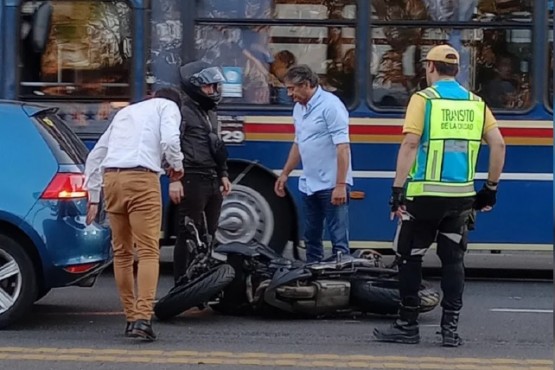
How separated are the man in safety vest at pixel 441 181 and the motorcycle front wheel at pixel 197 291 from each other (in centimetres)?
124

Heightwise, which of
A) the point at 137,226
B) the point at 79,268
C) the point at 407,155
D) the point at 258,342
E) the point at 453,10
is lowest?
the point at 258,342

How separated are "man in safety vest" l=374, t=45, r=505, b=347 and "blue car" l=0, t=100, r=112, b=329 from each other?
2066 millimetres

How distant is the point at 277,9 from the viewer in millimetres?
10445

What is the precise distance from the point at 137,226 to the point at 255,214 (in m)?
3.12

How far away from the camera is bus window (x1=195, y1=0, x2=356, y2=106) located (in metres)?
10.4

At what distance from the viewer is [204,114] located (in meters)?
8.43

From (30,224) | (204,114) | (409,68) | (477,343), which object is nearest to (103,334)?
(30,224)

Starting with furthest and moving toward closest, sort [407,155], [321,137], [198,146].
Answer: [321,137] → [198,146] → [407,155]

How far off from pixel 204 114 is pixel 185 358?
2.08 meters

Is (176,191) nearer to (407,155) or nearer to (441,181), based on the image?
(407,155)

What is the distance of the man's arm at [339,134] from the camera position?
8969 mm

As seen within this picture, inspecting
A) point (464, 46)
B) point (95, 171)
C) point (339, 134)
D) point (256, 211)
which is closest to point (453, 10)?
point (464, 46)

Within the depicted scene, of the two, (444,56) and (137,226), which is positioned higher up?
(444,56)

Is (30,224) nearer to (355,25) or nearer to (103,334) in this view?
(103,334)
